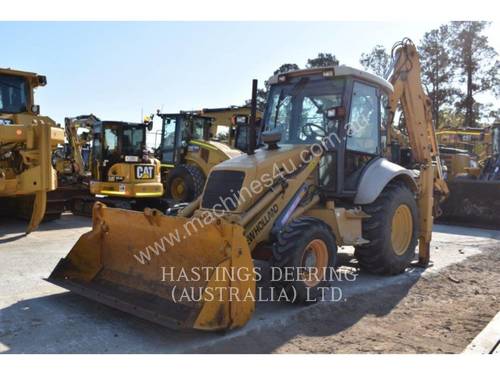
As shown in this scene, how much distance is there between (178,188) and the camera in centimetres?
1297

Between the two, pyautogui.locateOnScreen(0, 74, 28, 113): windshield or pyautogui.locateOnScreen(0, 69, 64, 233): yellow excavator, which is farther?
pyautogui.locateOnScreen(0, 74, 28, 113): windshield

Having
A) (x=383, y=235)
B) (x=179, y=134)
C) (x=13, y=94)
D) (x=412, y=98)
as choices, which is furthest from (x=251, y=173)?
(x=179, y=134)

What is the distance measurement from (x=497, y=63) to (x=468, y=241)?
2679cm

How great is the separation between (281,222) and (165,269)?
1308mm

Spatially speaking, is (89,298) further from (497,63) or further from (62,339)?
(497,63)

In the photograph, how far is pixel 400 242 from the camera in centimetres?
691

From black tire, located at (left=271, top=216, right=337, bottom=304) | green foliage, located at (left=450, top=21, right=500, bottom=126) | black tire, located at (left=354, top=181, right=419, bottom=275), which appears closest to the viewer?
black tire, located at (left=271, top=216, right=337, bottom=304)

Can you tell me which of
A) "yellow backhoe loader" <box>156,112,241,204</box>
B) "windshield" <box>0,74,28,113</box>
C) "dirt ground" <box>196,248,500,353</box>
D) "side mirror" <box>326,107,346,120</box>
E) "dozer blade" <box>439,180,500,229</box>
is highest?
"windshield" <box>0,74,28,113</box>

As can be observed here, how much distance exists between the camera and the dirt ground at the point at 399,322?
421cm

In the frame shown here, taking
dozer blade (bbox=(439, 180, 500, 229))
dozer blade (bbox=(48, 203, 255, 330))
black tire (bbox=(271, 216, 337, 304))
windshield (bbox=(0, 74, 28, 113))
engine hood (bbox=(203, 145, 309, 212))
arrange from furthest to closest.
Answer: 1. dozer blade (bbox=(439, 180, 500, 229))
2. windshield (bbox=(0, 74, 28, 113))
3. engine hood (bbox=(203, 145, 309, 212))
4. black tire (bbox=(271, 216, 337, 304))
5. dozer blade (bbox=(48, 203, 255, 330))

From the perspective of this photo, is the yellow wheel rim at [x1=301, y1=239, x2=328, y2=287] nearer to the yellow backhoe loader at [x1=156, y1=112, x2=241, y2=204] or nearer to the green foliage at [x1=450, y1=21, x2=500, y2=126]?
the yellow backhoe loader at [x1=156, y1=112, x2=241, y2=204]

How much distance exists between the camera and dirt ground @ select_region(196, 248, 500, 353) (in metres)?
4.21

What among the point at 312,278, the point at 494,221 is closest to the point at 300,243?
the point at 312,278

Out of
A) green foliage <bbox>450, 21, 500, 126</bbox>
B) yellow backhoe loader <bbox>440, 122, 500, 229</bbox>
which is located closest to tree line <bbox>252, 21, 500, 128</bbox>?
green foliage <bbox>450, 21, 500, 126</bbox>
